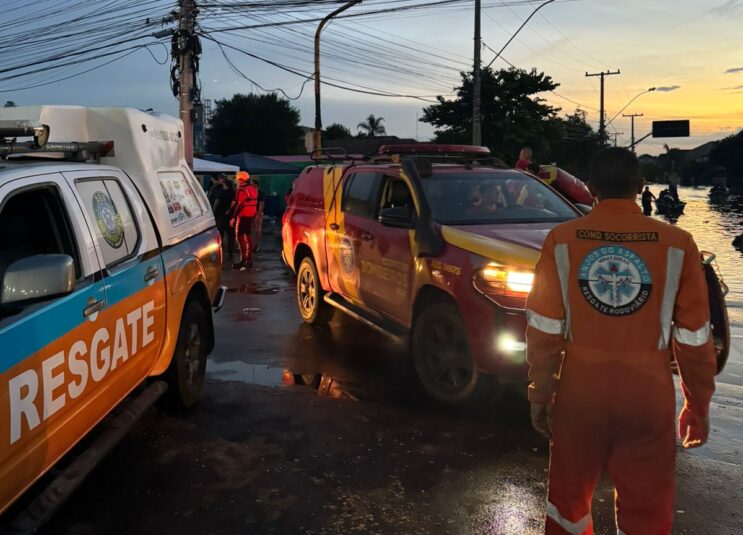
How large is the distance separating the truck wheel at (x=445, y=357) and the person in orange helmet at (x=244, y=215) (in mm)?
7734

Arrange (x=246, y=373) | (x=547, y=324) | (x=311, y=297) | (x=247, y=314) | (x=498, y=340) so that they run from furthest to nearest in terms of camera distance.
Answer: (x=247, y=314)
(x=311, y=297)
(x=246, y=373)
(x=498, y=340)
(x=547, y=324)

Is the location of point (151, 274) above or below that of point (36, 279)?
below

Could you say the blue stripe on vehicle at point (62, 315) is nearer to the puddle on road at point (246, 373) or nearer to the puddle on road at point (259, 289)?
the puddle on road at point (246, 373)

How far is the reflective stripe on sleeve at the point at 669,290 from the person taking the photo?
226 cm

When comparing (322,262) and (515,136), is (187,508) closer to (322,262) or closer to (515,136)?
(322,262)

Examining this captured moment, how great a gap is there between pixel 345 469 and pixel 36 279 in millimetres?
2180

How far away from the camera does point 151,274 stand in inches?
157

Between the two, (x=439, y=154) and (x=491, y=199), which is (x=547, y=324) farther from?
(x=439, y=154)

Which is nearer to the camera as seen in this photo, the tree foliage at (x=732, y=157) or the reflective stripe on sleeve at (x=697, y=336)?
the reflective stripe on sleeve at (x=697, y=336)

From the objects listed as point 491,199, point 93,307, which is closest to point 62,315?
point 93,307

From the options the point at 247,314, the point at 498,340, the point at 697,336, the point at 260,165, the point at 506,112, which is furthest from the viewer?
the point at 506,112

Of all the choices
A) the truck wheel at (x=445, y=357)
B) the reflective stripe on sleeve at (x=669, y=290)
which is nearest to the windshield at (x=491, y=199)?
the truck wheel at (x=445, y=357)

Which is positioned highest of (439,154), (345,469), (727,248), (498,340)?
(439,154)

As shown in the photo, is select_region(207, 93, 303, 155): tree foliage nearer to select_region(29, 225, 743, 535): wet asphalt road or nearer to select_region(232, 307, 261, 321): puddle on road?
select_region(232, 307, 261, 321): puddle on road
